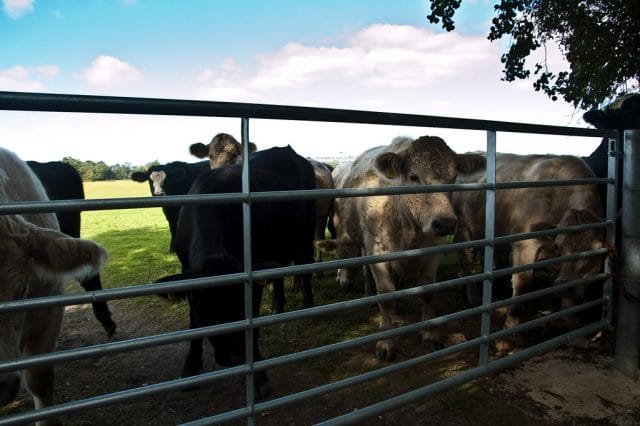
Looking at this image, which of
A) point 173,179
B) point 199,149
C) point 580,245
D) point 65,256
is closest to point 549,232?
point 580,245

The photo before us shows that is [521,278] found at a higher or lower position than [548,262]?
lower

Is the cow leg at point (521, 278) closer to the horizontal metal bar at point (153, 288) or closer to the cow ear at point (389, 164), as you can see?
the cow ear at point (389, 164)

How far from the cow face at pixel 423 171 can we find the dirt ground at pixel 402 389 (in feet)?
4.14

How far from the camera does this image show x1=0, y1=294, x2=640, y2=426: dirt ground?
2.78m

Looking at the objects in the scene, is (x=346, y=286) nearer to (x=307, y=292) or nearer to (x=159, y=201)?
(x=307, y=292)

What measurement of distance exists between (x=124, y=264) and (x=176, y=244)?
19.3ft

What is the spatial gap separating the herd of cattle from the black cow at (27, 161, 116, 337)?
17 millimetres

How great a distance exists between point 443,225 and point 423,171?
1.97 feet

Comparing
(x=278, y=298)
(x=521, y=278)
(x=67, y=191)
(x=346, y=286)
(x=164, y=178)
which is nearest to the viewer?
(x=521, y=278)

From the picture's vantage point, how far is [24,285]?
2170 mm

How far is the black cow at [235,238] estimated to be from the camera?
9.76 ft

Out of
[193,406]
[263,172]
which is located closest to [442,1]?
[263,172]

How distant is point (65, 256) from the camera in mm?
2193

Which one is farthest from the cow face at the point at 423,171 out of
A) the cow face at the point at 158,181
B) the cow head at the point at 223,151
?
the cow face at the point at 158,181
